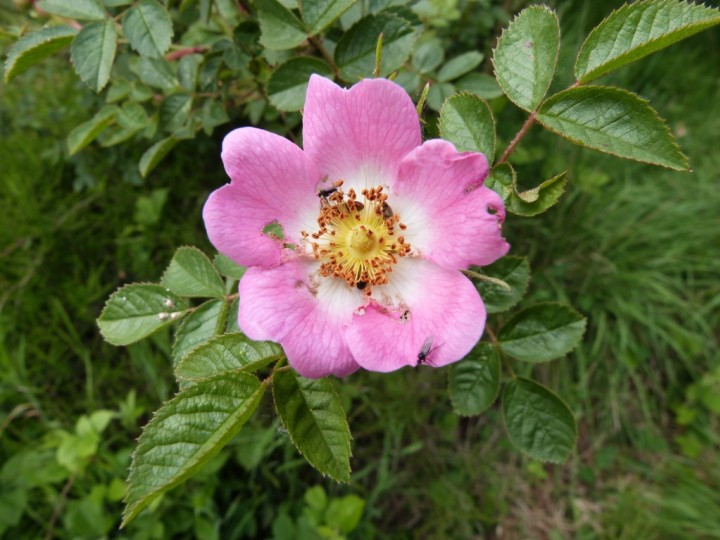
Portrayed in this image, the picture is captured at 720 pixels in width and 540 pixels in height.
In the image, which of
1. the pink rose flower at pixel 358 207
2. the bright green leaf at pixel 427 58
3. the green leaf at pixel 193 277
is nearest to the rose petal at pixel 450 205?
the pink rose flower at pixel 358 207

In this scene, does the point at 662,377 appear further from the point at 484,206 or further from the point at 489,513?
the point at 484,206

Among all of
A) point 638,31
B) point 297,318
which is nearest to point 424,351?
point 297,318

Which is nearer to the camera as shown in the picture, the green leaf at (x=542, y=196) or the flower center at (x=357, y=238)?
the green leaf at (x=542, y=196)

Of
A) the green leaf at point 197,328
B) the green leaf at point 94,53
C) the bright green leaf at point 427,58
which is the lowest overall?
the green leaf at point 197,328

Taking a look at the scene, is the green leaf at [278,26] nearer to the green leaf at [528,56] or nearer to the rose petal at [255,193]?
the rose petal at [255,193]

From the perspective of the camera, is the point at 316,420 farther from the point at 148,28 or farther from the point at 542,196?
the point at 148,28

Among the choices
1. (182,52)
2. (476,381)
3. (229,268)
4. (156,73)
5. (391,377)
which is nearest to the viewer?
(229,268)

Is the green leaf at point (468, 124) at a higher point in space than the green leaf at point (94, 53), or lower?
lower

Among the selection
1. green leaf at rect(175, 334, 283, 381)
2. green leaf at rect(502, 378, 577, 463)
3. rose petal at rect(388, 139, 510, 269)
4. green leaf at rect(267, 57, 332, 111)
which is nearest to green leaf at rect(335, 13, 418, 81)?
green leaf at rect(267, 57, 332, 111)
